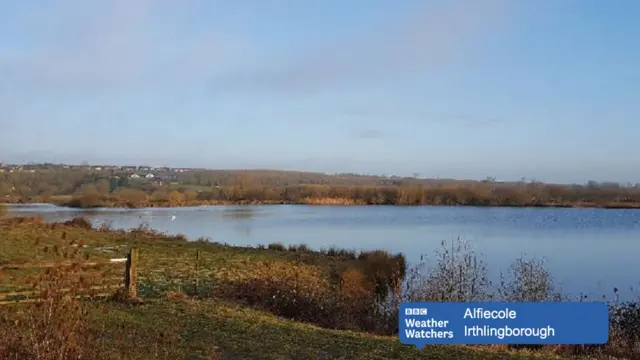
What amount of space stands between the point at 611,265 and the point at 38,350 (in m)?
25.0

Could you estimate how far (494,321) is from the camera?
7832mm

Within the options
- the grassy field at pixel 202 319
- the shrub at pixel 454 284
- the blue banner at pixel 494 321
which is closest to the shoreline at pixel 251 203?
the grassy field at pixel 202 319

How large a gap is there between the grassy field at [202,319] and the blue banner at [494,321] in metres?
1.07

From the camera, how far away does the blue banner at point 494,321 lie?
7.88 metres

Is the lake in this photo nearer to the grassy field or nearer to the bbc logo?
the grassy field

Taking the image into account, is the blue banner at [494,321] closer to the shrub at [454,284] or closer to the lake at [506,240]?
the shrub at [454,284]

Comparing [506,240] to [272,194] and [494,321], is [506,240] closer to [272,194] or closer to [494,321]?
[494,321]

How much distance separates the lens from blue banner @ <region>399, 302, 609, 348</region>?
25.8 feet

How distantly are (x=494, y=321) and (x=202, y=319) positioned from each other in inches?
218

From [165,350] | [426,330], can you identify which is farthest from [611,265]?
[165,350]

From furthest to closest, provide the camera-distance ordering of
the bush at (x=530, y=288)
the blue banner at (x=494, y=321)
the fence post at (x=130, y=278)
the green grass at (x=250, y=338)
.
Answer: the bush at (x=530, y=288)
the fence post at (x=130, y=278)
the green grass at (x=250, y=338)
the blue banner at (x=494, y=321)

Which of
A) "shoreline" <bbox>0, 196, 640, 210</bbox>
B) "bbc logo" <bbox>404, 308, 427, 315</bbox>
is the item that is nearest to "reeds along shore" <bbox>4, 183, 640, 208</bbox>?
"shoreline" <bbox>0, 196, 640, 210</bbox>

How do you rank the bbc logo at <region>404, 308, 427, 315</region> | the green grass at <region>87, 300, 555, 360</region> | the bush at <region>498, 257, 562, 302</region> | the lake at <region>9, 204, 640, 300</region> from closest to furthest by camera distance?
the bbc logo at <region>404, 308, 427, 315</region> → the green grass at <region>87, 300, 555, 360</region> → the bush at <region>498, 257, 562, 302</region> → the lake at <region>9, 204, 640, 300</region>

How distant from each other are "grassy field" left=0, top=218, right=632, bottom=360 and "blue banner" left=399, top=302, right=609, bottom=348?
1.07 m
